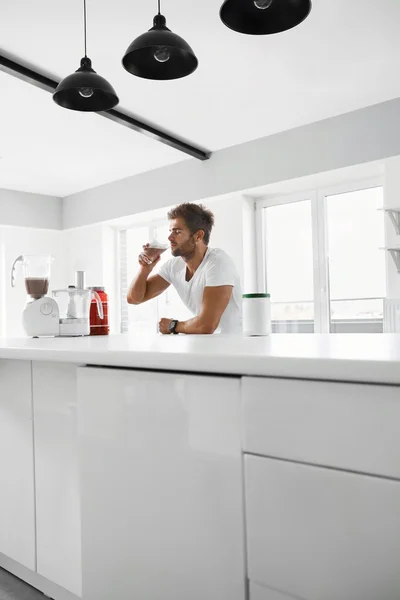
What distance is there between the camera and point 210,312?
232cm

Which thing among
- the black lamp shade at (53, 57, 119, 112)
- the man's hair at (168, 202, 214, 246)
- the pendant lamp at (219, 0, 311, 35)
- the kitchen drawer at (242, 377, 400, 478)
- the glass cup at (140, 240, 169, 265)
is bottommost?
the kitchen drawer at (242, 377, 400, 478)

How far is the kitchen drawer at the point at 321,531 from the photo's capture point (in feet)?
2.22

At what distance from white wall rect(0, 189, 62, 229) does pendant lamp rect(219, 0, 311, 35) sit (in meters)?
5.05

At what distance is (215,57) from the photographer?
3.12 m

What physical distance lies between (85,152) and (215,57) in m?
2.12

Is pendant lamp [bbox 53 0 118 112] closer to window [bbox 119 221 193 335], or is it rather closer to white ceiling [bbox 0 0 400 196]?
white ceiling [bbox 0 0 400 196]

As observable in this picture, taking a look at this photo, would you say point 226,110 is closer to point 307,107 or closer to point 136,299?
point 307,107

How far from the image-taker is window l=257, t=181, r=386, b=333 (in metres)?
4.54

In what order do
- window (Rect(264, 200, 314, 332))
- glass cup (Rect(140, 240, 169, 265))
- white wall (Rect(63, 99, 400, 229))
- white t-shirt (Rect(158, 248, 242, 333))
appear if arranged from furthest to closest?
1. window (Rect(264, 200, 314, 332))
2. white wall (Rect(63, 99, 400, 229))
3. glass cup (Rect(140, 240, 169, 265))
4. white t-shirt (Rect(158, 248, 242, 333))

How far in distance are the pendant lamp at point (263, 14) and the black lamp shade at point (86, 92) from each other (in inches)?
23.1

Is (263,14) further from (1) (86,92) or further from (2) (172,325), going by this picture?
(2) (172,325)

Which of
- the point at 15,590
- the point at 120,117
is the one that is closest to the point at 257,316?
the point at 15,590

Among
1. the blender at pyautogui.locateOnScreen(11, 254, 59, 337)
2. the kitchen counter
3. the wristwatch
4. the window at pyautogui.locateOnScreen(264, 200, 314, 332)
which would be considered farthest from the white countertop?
the window at pyautogui.locateOnScreen(264, 200, 314, 332)

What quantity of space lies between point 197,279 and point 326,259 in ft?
8.37
